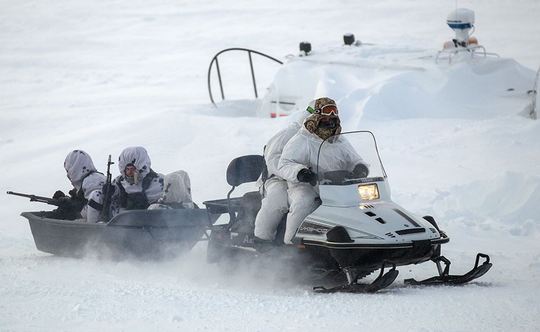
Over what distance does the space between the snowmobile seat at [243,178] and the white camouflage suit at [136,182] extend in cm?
90

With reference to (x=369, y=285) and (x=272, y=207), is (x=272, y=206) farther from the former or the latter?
(x=369, y=285)

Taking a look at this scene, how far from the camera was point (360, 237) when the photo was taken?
7.75 meters

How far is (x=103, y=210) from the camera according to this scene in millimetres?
9812

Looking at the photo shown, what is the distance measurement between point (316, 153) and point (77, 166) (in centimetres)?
289

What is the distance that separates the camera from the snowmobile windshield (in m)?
8.49

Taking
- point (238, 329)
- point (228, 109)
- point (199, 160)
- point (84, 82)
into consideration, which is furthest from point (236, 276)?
point (84, 82)

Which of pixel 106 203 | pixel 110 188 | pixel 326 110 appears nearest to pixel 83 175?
pixel 110 188

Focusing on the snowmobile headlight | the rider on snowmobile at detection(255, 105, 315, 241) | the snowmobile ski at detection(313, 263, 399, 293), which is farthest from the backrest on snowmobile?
the snowmobile ski at detection(313, 263, 399, 293)

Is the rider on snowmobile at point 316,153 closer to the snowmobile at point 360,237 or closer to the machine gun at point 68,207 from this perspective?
the snowmobile at point 360,237

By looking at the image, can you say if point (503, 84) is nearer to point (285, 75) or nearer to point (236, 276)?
point (285, 75)

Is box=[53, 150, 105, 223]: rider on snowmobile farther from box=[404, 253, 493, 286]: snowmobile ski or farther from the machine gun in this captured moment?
box=[404, 253, 493, 286]: snowmobile ski

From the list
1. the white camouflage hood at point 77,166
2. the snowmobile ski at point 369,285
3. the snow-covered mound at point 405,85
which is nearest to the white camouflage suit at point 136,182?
the white camouflage hood at point 77,166

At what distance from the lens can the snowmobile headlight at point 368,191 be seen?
8.11m

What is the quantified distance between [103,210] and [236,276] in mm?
1656
